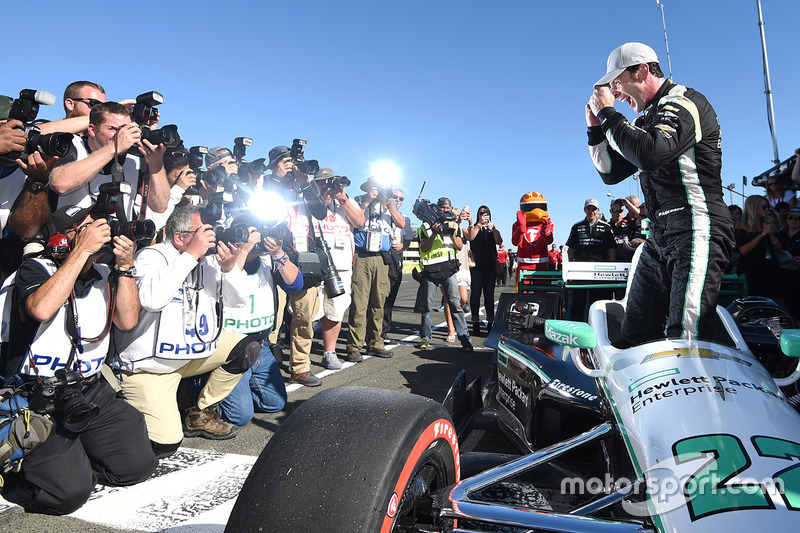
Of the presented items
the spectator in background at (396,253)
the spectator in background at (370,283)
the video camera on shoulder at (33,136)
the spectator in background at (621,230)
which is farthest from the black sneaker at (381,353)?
the video camera on shoulder at (33,136)

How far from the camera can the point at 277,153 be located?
523 centimetres

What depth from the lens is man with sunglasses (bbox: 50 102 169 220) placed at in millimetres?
2961

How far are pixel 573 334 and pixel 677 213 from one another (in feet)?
3.18

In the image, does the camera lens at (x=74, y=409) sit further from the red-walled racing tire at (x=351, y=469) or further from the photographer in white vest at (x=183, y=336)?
the red-walled racing tire at (x=351, y=469)

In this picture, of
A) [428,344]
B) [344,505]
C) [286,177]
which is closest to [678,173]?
[344,505]

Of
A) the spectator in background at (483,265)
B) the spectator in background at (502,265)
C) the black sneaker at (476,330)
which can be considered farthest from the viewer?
the spectator in background at (502,265)

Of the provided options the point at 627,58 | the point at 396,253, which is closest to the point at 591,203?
the point at 396,253

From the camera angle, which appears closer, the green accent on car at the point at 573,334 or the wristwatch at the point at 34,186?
the green accent on car at the point at 573,334

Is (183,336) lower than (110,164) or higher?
lower

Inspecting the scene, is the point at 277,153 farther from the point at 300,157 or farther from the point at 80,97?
the point at 80,97

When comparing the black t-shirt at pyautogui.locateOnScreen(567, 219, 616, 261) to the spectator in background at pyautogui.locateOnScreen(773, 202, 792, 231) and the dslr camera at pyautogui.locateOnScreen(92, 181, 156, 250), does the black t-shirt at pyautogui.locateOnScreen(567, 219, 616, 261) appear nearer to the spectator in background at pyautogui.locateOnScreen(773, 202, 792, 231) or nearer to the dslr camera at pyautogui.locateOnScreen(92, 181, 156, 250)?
the spectator in background at pyautogui.locateOnScreen(773, 202, 792, 231)

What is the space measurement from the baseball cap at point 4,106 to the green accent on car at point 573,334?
323cm

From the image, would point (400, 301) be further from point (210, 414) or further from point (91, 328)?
point (91, 328)

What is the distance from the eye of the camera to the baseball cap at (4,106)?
319cm
